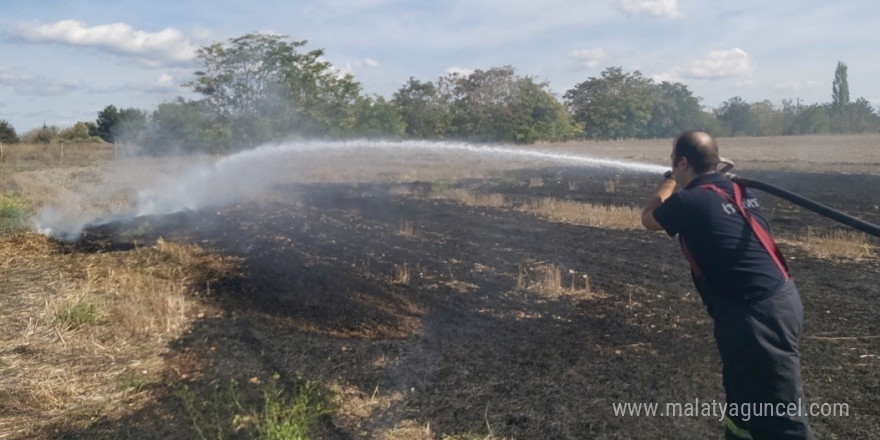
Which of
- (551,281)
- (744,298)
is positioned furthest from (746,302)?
(551,281)

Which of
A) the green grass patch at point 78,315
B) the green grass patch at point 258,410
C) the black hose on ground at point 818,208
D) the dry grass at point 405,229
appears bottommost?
the green grass patch at point 258,410

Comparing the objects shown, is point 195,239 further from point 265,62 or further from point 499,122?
point 499,122

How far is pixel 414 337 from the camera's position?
6379 millimetres

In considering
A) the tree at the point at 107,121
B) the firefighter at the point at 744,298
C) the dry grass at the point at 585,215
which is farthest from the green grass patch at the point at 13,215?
the tree at the point at 107,121

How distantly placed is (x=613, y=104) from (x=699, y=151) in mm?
59435

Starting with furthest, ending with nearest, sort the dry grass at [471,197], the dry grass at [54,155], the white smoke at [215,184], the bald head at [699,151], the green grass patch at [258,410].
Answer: the dry grass at [54,155] → the dry grass at [471,197] → the white smoke at [215,184] → the green grass patch at [258,410] → the bald head at [699,151]

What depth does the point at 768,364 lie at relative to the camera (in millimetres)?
3055

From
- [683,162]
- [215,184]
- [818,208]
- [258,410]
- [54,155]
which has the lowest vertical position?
[258,410]

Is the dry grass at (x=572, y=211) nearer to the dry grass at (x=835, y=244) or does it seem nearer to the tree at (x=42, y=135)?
the dry grass at (x=835, y=244)

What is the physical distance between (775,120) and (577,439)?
72.4 metres

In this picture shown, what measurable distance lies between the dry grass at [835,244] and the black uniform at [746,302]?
778cm

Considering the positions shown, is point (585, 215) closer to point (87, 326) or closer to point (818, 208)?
point (87, 326)

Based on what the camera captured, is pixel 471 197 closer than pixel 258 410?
No

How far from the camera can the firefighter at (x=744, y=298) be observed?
10.0 feet
